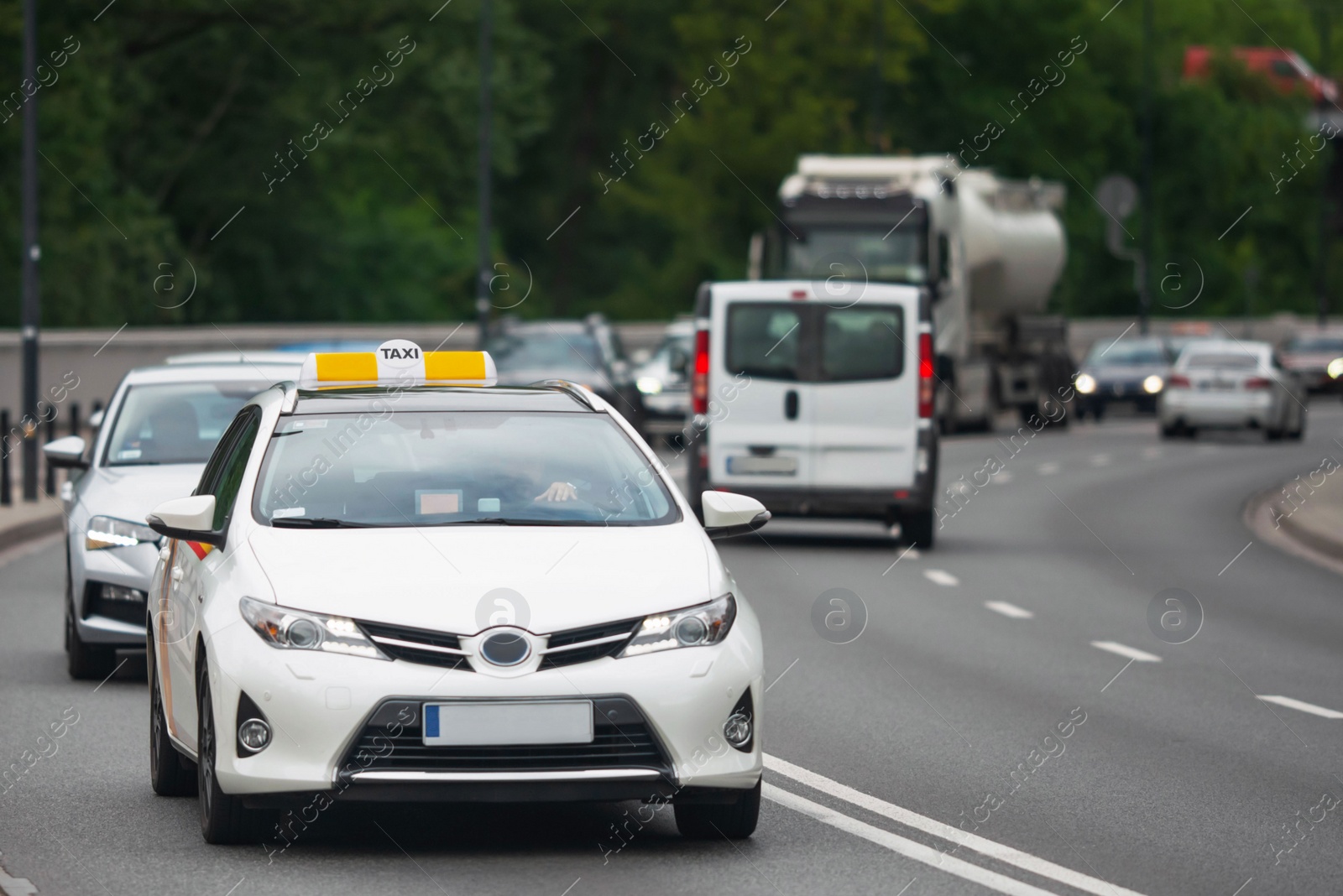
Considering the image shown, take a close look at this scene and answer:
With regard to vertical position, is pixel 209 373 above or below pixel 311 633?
below

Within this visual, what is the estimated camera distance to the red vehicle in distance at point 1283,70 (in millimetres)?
100562

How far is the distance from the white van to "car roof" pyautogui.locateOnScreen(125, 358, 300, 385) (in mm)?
7702

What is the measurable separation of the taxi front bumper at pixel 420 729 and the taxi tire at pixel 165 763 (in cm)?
134

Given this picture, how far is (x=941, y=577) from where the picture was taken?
1888 cm

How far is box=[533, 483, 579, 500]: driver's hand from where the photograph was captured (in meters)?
8.14

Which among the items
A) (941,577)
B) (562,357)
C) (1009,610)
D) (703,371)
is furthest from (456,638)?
(562,357)

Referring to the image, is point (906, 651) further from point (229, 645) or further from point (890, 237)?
point (890, 237)

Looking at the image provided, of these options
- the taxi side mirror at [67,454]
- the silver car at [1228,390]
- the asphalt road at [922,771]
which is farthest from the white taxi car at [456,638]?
the silver car at [1228,390]

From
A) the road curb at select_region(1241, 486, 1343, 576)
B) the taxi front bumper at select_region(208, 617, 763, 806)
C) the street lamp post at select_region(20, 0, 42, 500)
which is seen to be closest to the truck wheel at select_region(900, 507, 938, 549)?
the road curb at select_region(1241, 486, 1343, 576)

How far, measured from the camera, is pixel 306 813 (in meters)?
8.17

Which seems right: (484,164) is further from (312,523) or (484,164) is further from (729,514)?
(312,523)

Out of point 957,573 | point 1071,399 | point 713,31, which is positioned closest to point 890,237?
point 957,573

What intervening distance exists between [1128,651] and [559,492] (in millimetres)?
6840

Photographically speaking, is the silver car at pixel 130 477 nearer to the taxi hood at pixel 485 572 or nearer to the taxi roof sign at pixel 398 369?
the taxi roof sign at pixel 398 369
